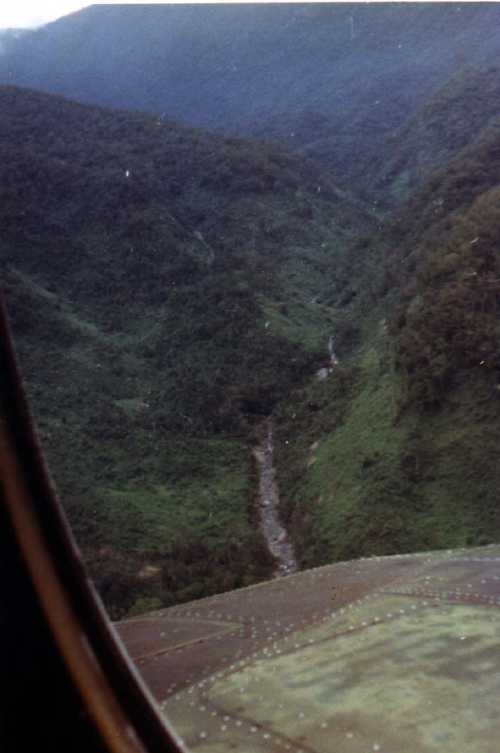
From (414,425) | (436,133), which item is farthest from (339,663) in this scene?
(436,133)

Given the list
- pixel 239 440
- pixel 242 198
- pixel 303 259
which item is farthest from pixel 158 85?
pixel 239 440

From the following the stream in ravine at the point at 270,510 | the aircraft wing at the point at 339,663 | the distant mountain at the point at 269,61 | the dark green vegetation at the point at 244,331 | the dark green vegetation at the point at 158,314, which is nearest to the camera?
the aircraft wing at the point at 339,663

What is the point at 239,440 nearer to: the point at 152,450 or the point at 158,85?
the point at 152,450

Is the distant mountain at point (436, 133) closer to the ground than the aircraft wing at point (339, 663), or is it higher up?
higher up

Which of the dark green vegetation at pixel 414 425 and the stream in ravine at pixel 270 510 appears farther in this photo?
the stream in ravine at pixel 270 510

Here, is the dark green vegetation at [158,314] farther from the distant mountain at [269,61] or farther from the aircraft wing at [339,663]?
the distant mountain at [269,61]

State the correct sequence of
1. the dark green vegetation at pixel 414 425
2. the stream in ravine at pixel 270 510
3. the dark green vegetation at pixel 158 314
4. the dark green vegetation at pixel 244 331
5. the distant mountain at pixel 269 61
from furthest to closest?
1. the distant mountain at pixel 269 61
2. the dark green vegetation at pixel 158 314
3. the dark green vegetation at pixel 244 331
4. the stream in ravine at pixel 270 510
5. the dark green vegetation at pixel 414 425

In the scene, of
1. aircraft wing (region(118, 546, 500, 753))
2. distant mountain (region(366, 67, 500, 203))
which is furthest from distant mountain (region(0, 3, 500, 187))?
aircraft wing (region(118, 546, 500, 753))

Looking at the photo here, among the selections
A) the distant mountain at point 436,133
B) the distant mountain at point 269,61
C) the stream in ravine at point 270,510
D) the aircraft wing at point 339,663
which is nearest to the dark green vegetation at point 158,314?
the stream in ravine at point 270,510
